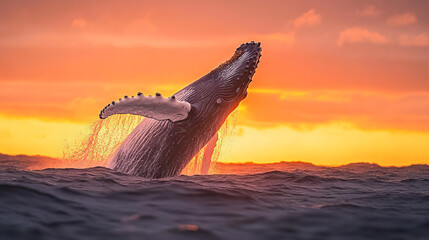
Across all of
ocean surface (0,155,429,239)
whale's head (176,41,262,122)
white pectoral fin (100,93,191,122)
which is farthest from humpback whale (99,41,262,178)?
ocean surface (0,155,429,239)

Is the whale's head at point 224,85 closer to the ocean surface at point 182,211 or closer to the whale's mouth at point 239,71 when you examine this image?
the whale's mouth at point 239,71

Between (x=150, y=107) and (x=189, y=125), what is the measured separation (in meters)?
1.52

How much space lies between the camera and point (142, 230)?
668cm

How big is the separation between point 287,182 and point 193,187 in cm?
499

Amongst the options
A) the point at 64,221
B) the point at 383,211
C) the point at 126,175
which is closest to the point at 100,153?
the point at 126,175

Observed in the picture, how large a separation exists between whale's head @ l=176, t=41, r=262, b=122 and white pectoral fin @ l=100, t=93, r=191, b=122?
43.0 inches

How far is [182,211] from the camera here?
8.08 meters

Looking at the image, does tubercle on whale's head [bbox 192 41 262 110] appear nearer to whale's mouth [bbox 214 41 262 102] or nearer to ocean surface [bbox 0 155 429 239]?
whale's mouth [bbox 214 41 262 102]

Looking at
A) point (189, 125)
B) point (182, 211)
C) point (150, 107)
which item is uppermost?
point (150, 107)

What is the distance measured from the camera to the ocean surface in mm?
6758

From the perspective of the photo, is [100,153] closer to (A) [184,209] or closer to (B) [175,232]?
(A) [184,209]

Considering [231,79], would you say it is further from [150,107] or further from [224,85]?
[150,107]

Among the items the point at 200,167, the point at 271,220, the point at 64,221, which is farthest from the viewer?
the point at 200,167

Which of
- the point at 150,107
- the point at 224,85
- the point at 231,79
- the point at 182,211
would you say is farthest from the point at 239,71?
the point at 182,211
